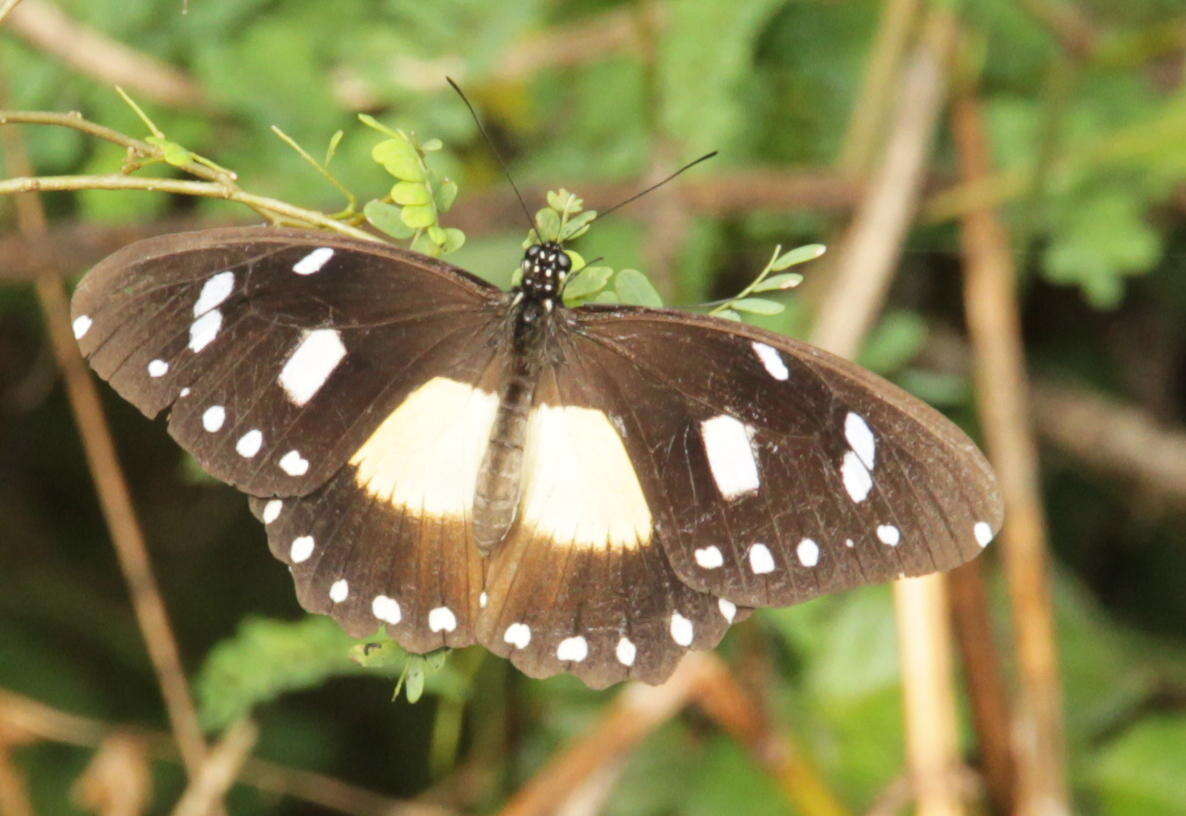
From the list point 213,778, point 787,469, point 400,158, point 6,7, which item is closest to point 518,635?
point 787,469

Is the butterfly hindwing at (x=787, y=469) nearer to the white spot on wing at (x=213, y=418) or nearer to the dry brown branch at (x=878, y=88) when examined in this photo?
the white spot on wing at (x=213, y=418)

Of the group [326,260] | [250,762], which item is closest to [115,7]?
[326,260]

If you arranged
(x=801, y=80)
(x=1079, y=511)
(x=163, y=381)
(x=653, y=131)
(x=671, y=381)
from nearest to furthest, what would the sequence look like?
1. (x=163, y=381)
2. (x=671, y=381)
3. (x=653, y=131)
4. (x=801, y=80)
5. (x=1079, y=511)

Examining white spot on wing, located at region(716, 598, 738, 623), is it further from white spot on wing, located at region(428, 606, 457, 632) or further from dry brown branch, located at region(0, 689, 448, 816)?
dry brown branch, located at region(0, 689, 448, 816)

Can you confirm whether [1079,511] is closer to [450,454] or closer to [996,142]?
[996,142]

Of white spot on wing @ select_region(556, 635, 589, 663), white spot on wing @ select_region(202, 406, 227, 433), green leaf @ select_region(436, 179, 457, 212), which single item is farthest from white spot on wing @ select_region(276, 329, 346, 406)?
white spot on wing @ select_region(556, 635, 589, 663)

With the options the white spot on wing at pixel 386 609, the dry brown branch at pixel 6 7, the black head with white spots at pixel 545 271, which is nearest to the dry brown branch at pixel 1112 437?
the black head with white spots at pixel 545 271

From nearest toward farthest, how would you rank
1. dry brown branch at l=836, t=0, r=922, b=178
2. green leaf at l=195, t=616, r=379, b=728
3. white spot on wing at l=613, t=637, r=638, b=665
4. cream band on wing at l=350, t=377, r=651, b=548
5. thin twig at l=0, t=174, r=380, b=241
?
1. thin twig at l=0, t=174, r=380, b=241
2. white spot on wing at l=613, t=637, r=638, b=665
3. cream band on wing at l=350, t=377, r=651, b=548
4. green leaf at l=195, t=616, r=379, b=728
5. dry brown branch at l=836, t=0, r=922, b=178
